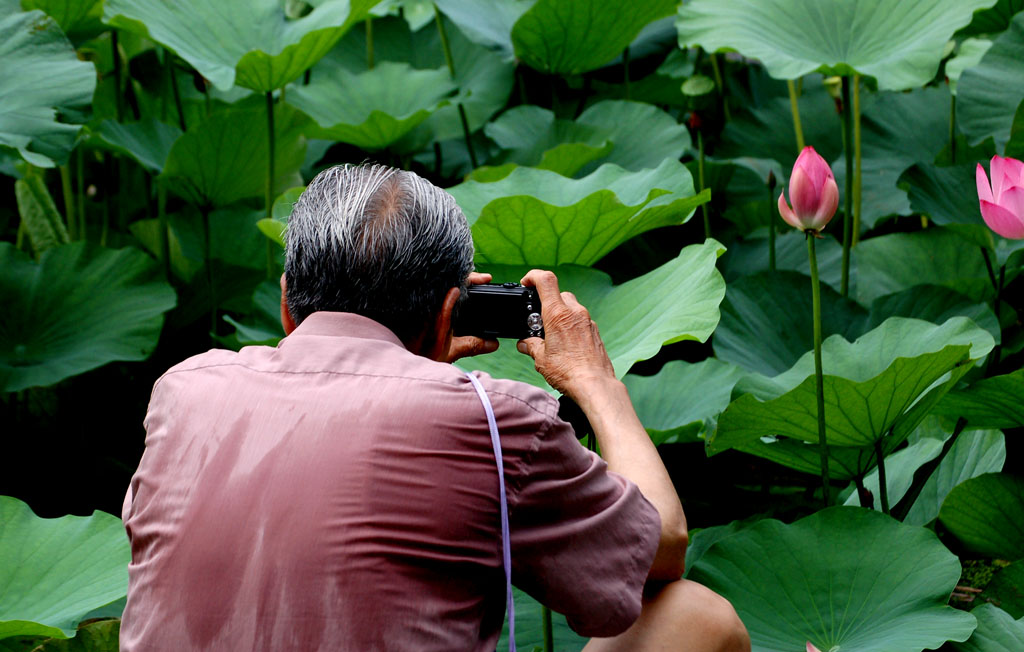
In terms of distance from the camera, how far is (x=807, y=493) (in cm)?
182

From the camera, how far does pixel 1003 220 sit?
4.59ft

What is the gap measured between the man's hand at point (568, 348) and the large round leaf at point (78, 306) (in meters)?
1.10

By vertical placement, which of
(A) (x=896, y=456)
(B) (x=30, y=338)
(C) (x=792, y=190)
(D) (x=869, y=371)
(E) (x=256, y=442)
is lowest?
(B) (x=30, y=338)

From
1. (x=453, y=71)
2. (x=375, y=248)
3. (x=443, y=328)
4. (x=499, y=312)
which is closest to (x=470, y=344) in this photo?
(x=499, y=312)

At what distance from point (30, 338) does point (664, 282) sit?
4.17ft

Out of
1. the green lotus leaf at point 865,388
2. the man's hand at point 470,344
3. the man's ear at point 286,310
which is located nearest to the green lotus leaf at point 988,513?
the green lotus leaf at point 865,388

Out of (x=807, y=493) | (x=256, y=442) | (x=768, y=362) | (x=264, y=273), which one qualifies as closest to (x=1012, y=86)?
(x=768, y=362)

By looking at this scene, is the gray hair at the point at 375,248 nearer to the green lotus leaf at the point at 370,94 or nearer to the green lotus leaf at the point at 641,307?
the green lotus leaf at the point at 641,307

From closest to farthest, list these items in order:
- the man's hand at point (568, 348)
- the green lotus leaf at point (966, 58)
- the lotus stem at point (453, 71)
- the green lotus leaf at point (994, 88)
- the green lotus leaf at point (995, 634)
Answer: the man's hand at point (568, 348) → the green lotus leaf at point (995, 634) → the green lotus leaf at point (994, 88) → the green lotus leaf at point (966, 58) → the lotus stem at point (453, 71)

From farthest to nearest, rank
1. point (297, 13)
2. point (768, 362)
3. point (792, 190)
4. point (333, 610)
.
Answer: point (297, 13) < point (768, 362) < point (792, 190) < point (333, 610)

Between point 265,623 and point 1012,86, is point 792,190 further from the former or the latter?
point 1012,86

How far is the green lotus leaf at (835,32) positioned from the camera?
1.92 metres

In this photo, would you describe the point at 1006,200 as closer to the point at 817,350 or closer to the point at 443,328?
the point at 817,350

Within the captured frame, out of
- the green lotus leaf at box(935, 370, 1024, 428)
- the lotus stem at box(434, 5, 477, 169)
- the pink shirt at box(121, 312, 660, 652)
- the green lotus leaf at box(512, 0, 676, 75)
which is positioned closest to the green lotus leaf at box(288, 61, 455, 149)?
the lotus stem at box(434, 5, 477, 169)
